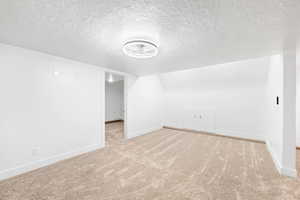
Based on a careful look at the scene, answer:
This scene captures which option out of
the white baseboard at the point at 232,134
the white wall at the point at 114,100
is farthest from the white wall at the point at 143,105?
the white wall at the point at 114,100

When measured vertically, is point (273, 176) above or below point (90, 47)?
below

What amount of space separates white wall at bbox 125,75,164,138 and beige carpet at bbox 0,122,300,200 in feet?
4.61

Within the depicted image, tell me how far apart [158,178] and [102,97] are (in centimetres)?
238

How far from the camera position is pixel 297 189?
1.66 meters

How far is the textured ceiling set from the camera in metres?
1.06

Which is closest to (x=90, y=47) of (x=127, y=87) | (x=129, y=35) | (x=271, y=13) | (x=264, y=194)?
(x=129, y=35)

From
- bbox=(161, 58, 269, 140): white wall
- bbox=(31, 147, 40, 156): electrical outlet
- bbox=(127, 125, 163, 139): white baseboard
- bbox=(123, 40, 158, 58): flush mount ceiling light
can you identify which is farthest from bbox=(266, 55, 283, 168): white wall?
bbox=(31, 147, 40, 156): electrical outlet

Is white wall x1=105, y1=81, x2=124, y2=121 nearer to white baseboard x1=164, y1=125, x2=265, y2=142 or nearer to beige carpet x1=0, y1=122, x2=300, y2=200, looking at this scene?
beige carpet x1=0, y1=122, x2=300, y2=200

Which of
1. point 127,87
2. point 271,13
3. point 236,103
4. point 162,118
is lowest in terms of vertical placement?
point 162,118

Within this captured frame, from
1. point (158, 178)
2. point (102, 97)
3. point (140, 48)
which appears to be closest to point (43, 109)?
point (102, 97)

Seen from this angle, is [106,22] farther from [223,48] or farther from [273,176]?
[273,176]

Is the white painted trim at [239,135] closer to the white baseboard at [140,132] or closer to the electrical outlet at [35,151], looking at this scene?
the white baseboard at [140,132]

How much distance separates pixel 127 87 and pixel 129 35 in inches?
98.0

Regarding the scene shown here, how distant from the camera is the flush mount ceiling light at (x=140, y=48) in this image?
1.63 meters
